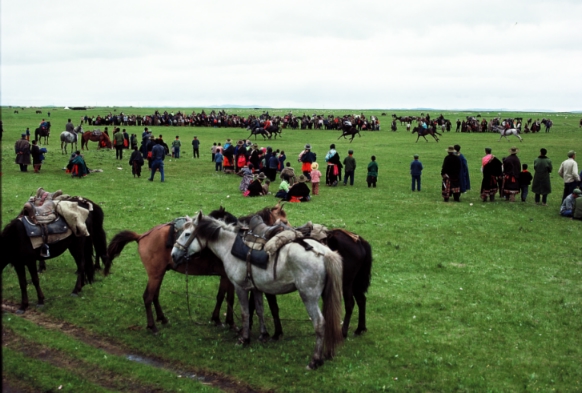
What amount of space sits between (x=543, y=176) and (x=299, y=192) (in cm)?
923

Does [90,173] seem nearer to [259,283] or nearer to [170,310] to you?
[170,310]

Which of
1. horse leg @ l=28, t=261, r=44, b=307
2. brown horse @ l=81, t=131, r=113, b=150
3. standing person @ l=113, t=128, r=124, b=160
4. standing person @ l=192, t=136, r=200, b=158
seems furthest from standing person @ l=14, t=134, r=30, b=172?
horse leg @ l=28, t=261, r=44, b=307

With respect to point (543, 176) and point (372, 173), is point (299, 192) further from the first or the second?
point (543, 176)

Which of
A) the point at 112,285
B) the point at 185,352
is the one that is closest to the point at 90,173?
the point at 112,285

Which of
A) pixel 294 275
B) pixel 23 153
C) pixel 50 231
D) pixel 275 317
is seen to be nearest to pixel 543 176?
pixel 275 317

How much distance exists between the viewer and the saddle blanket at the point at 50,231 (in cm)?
886

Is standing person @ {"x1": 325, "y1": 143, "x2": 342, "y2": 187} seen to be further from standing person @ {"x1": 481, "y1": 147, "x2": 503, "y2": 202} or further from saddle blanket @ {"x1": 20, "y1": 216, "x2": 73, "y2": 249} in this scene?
saddle blanket @ {"x1": 20, "y1": 216, "x2": 73, "y2": 249}

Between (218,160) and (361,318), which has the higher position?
(218,160)

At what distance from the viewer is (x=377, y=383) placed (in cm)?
666

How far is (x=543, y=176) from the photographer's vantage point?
62.3 ft

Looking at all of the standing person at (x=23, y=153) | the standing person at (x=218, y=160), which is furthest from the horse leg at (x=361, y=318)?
the standing person at (x=23, y=153)

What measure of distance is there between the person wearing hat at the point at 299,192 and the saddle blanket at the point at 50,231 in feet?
34.0

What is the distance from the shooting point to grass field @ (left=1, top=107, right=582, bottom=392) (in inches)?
268

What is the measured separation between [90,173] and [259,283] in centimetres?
1953
